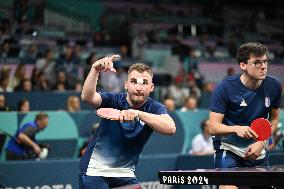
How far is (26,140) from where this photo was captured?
370 inches

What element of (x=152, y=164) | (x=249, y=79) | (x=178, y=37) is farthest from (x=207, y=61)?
(x=249, y=79)

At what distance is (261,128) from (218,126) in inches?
18.2

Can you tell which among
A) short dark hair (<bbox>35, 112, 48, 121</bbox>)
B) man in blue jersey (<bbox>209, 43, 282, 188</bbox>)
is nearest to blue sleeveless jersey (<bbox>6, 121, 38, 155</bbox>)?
short dark hair (<bbox>35, 112, 48, 121</bbox>)

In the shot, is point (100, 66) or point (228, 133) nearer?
point (100, 66)

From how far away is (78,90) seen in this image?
13422mm

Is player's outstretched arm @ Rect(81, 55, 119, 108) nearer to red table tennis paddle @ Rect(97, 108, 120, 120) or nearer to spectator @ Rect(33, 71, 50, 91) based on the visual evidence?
red table tennis paddle @ Rect(97, 108, 120, 120)

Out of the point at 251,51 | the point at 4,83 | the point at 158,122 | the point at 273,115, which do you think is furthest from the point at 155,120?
the point at 4,83

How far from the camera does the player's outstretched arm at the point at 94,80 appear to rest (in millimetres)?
5023

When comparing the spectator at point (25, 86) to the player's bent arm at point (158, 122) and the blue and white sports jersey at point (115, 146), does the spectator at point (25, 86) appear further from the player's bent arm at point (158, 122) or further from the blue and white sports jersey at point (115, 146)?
the player's bent arm at point (158, 122)

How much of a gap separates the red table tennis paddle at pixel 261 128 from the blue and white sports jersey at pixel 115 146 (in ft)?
2.37

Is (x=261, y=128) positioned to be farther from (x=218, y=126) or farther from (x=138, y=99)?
(x=138, y=99)

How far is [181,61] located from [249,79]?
13809mm

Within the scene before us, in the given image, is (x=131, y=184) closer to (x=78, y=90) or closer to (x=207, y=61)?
(x=78, y=90)

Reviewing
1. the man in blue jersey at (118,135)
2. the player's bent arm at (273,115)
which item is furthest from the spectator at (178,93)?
the man in blue jersey at (118,135)
